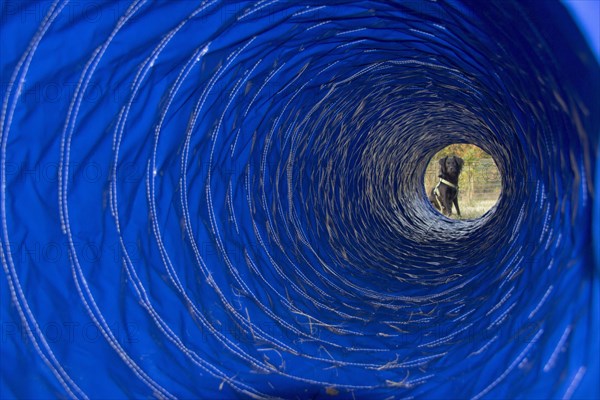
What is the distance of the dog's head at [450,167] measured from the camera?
43.4ft

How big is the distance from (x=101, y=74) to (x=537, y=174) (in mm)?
2312

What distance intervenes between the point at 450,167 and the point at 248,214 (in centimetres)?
989

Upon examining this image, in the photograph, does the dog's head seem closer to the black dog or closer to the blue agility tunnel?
the black dog

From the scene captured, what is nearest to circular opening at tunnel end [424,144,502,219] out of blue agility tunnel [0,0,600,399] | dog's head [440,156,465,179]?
dog's head [440,156,465,179]

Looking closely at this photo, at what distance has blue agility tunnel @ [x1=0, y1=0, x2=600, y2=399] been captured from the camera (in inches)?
89.8

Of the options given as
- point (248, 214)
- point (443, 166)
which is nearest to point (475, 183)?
point (443, 166)

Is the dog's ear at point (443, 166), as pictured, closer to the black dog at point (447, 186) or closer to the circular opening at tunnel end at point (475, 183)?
the black dog at point (447, 186)

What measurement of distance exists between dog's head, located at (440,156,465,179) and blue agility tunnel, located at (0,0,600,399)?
28.1ft

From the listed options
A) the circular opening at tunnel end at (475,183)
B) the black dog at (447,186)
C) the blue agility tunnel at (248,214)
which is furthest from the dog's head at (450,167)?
the blue agility tunnel at (248,214)

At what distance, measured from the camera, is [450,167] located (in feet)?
43.4

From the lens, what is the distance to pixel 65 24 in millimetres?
2402

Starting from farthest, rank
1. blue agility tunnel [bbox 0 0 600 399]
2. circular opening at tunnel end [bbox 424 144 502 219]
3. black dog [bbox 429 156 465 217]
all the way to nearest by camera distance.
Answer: circular opening at tunnel end [bbox 424 144 502 219]
black dog [bbox 429 156 465 217]
blue agility tunnel [bbox 0 0 600 399]

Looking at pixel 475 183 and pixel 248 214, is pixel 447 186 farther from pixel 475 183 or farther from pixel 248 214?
pixel 248 214

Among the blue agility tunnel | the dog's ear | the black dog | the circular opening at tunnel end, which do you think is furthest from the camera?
the circular opening at tunnel end
